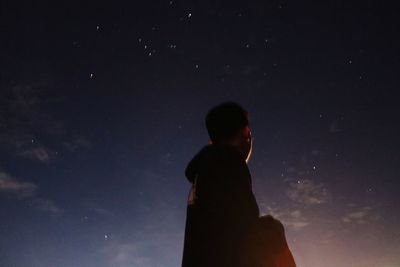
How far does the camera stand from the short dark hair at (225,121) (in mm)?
3287

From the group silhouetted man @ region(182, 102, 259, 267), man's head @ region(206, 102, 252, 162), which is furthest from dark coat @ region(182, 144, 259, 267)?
man's head @ region(206, 102, 252, 162)

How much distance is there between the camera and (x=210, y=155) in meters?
2.88

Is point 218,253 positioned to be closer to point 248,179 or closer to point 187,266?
point 187,266

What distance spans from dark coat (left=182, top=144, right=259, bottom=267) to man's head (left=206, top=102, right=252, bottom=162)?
1.23 feet

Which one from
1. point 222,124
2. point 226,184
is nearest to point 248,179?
point 226,184

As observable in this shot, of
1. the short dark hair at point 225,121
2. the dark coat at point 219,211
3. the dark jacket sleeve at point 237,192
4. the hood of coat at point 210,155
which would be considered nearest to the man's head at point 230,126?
the short dark hair at point 225,121

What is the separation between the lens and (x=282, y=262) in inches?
98.3

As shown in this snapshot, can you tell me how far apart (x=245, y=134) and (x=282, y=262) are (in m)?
1.20

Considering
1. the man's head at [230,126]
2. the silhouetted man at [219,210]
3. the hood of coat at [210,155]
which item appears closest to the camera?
the silhouetted man at [219,210]

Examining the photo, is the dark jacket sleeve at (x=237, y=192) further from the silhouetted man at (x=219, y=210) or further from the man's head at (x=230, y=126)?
the man's head at (x=230, y=126)

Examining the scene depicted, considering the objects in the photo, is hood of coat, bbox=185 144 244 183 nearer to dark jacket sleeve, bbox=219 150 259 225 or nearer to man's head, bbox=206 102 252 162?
dark jacket sleeve, bbox=219 150 259 225

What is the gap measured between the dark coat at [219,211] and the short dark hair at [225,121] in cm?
38

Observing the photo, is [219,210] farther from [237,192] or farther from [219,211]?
[237,192]

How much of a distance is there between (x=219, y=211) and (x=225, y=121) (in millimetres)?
925
